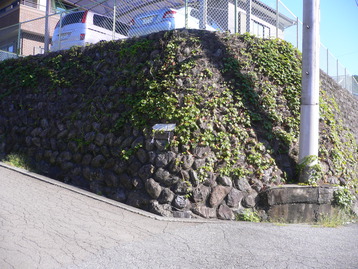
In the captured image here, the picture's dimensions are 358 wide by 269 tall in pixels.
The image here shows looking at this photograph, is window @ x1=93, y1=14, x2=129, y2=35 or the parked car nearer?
the parked car

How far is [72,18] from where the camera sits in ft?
36.1

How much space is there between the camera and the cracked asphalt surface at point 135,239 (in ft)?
13.4

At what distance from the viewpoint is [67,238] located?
4.54 meters

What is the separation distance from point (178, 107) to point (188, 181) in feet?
4.76

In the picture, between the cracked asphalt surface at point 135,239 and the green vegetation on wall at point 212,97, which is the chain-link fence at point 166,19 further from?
the cracked asphalt surface at point 135,239

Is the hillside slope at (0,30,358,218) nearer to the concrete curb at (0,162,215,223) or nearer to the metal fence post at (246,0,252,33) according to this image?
the concrete curb at (0,162,215,223)

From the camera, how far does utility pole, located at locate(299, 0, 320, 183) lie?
7.04 m

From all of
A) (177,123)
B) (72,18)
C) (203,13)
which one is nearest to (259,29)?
(203,13)

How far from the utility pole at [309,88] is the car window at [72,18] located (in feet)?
22.0

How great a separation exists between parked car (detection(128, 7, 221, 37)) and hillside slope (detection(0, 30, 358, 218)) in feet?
2.58

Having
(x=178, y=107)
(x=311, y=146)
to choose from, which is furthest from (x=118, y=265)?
(x=311, y=146)

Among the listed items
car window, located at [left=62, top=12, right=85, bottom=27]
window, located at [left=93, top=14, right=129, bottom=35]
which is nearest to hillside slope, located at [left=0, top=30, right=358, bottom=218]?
window, located at [left=93, top=14, right=129, bottom=35]

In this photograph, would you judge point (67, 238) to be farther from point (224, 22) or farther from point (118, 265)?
point (224, 22)

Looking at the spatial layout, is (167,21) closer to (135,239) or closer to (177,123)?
(177,123)
